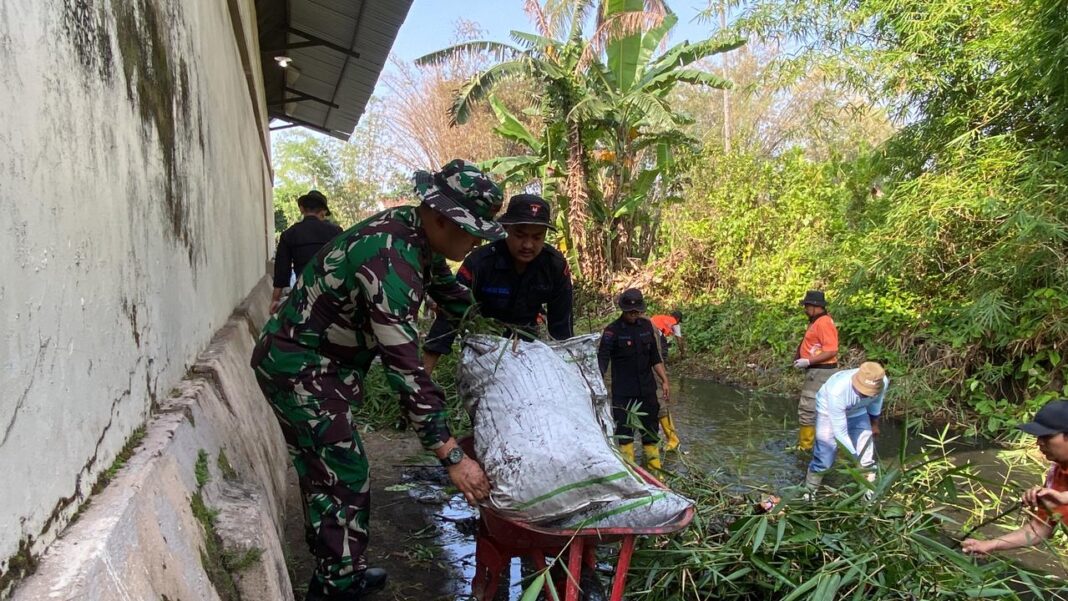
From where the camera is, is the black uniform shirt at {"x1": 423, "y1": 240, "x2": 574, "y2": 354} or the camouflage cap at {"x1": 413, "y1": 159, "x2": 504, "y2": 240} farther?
the black uniform shirt at {"x1": 423, "y1": 240, "x2": 574, "y2": 354}

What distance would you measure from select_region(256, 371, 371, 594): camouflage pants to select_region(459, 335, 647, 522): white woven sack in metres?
0.51

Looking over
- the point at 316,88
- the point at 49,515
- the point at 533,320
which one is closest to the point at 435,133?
the point at 316,88

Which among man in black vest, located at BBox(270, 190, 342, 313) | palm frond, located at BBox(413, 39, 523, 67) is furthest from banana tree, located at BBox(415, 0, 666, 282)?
man in black vest, located at BBox(270, 190, 342, 313)

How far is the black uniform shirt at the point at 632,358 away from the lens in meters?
5.92

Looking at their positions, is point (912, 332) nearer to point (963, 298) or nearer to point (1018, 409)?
point (963, 298)

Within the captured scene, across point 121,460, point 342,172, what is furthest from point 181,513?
point 342,172

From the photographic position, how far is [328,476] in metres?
2.68

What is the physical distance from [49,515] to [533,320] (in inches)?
106

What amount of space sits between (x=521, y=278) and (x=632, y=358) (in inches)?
94.5

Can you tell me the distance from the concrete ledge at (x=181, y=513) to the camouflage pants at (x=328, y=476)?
0.69ft

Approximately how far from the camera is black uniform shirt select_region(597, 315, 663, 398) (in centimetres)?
592

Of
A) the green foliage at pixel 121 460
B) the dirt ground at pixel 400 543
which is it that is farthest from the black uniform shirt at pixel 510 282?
the green foliage at pixel 121 460

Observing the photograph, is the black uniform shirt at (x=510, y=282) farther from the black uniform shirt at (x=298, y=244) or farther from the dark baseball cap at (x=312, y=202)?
the dark baseball cap at (x=312, y=202)

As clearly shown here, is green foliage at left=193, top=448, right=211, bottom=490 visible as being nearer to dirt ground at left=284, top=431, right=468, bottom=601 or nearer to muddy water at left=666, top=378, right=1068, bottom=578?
dirt ground at left=284, top=431, right=468, bottom=601
